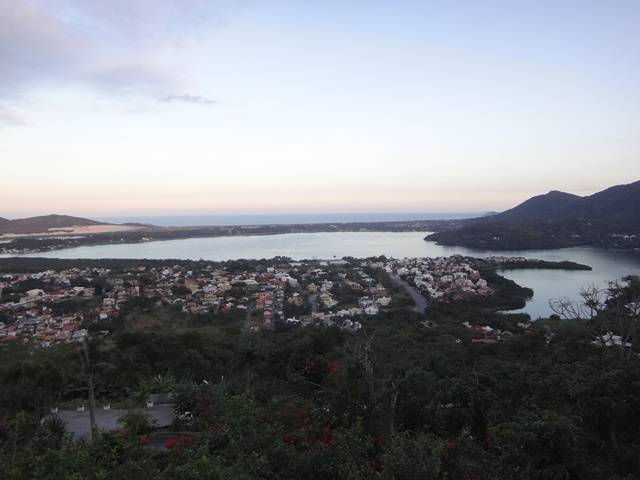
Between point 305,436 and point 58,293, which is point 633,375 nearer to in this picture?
point 305,436

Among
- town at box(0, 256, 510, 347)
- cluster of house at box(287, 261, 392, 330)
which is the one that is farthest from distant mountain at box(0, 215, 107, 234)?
cluster of house at box(287, 261, 392, 330)

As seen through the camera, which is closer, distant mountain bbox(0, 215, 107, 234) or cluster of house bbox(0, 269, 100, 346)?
cluster of house bbox(0, 269, 100, 346)

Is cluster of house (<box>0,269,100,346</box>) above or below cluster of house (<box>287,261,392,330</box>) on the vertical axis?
above

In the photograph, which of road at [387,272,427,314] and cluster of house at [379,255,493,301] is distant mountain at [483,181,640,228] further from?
road at [387,272,427,314]

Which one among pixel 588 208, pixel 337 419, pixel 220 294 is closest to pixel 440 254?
pixel 220 294

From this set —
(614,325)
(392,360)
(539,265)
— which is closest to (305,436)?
(392,360)

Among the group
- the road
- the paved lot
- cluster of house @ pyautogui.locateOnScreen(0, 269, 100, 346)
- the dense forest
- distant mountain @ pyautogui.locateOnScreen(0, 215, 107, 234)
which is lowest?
the road

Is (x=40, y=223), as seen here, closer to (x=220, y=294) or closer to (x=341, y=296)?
(x=220, y=294)
